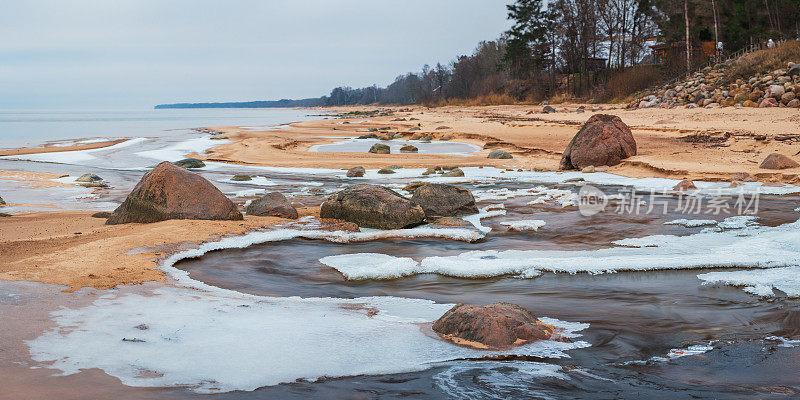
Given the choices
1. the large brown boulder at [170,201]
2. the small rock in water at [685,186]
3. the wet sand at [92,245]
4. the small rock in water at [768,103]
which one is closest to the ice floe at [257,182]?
the wet sand at [92,245]

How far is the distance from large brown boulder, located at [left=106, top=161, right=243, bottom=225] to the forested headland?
3040 centimetres

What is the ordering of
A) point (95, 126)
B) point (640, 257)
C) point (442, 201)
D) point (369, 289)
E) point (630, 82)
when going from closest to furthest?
point (369, 289)
point (640, 257)
point (442, 201)
point (630, 82)
point (95, 126)

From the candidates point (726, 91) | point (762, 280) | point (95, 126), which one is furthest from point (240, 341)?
point (95, 126)

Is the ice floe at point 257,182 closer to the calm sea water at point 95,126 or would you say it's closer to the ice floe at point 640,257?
the ice floe at point 640,257

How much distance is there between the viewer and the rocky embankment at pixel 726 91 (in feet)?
65.5

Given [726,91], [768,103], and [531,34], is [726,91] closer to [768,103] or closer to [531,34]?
[768,103]

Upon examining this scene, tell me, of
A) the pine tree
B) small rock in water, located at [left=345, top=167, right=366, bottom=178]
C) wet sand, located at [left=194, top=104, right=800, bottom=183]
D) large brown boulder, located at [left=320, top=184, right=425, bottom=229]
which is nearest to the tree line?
the pine tree

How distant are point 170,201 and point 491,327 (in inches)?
207

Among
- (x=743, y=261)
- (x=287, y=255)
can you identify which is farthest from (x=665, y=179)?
(x=287, y=255)

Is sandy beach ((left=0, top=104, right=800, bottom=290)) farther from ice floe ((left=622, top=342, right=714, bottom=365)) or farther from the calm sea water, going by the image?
the calm sea water

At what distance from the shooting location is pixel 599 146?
13148mm

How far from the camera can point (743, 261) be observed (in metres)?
5.39

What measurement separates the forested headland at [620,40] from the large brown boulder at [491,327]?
32040 mm

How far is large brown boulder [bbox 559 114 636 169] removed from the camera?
13094 millimetres
